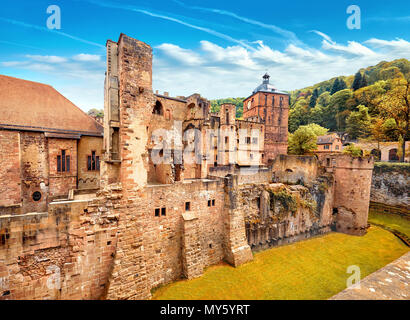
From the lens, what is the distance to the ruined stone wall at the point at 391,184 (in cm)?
2447

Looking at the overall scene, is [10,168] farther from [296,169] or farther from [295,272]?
[296,169]

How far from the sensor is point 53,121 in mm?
13961

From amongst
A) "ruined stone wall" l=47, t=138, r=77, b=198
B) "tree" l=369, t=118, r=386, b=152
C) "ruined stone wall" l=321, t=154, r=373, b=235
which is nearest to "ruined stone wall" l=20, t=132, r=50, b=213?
"ruined stone wall" l=47, t=138, r=77, b=198

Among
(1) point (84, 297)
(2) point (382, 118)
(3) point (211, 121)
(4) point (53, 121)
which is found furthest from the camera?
(2) point (382, 118)

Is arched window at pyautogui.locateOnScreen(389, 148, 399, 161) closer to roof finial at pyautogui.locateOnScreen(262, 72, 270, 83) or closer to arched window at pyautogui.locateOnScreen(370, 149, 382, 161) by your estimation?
arched window at pyautogui.locateOnScreen(370, 149, 382, 161)

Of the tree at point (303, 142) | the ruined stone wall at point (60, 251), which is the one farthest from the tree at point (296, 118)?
the ruined stone wall at point (60, 251)

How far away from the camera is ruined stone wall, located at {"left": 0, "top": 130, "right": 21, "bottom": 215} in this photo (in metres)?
11.8

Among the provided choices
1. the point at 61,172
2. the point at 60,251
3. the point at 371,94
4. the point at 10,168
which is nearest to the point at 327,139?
the point at 371,94

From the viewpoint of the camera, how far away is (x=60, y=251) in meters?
8.66

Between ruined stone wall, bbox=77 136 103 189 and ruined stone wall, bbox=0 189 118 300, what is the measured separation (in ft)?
20.2

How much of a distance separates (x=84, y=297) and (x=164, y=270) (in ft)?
13.9

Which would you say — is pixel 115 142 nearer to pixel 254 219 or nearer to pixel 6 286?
pixel 6 286

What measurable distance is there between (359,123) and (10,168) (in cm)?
5431

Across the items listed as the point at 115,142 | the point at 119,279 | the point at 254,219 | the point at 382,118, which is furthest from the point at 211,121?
the point at 382,118
